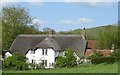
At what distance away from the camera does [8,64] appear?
20875 mm

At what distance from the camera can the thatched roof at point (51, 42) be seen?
30375mm

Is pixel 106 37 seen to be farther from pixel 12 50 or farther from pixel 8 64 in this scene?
pixel 8 64

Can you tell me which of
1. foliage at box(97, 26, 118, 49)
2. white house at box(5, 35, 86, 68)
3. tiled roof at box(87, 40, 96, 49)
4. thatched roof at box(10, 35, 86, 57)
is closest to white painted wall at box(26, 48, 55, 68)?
white house at box(5, 35, 86, 68)

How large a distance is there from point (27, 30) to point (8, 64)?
45.4 ft

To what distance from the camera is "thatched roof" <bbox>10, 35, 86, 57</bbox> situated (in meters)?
30.4

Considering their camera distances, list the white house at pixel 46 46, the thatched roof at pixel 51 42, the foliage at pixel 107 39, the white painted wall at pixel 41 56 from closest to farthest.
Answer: the white painted wall at pixel 41 56
the white house at pixel 46 46
the foliage at pixel 107 39
the thatched roof at pixel 51 42

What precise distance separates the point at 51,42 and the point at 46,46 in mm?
1137

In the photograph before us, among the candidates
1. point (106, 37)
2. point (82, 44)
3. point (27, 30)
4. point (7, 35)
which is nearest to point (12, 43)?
point (7, 35)

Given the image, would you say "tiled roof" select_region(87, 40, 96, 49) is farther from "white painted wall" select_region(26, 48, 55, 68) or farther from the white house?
"white painted wall" select_region(26, 48, 55, 68)

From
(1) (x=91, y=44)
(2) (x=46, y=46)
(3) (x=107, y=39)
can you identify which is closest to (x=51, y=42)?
(2) (x=46, y=46)

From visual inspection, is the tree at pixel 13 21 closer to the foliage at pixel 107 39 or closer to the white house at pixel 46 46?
the white house at pixel 46 46

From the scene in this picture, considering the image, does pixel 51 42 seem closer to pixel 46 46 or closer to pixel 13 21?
pixel 46 46

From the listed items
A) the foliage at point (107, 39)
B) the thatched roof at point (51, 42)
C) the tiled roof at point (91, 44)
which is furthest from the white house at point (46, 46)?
the foliage at point (107, 39)

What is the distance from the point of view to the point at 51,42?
30.0m
